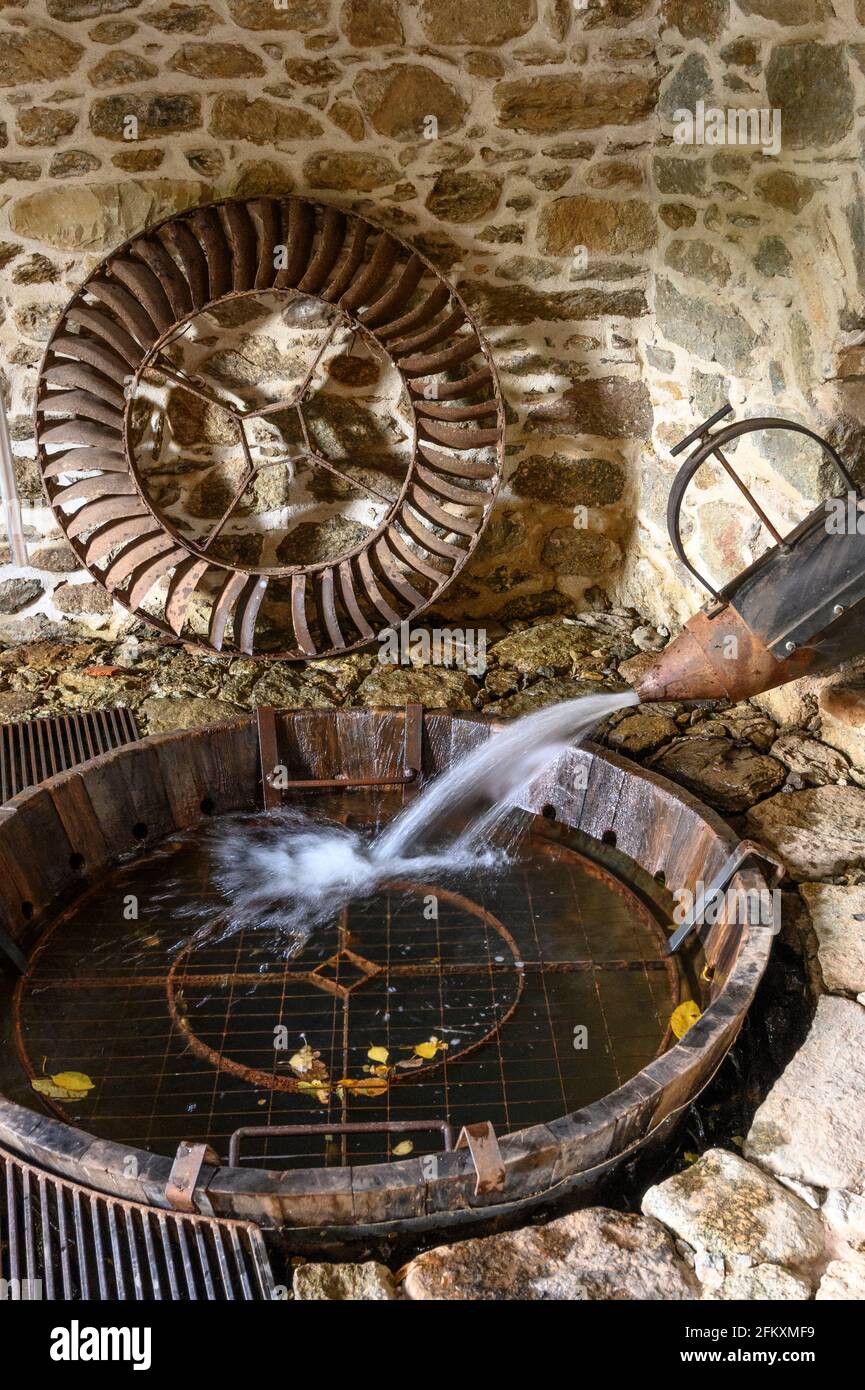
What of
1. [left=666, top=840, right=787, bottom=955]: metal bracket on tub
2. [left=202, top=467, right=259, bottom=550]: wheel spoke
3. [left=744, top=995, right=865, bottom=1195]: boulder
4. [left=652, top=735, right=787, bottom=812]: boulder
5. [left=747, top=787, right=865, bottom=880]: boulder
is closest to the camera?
[left=744, top=995, right=865, bottom=1195]: boulder

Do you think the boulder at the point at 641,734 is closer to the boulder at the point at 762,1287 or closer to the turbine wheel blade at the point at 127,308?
the boulder at the point at 762,1287

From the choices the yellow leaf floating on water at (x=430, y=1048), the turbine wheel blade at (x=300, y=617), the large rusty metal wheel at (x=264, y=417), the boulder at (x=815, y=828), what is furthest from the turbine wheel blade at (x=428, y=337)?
the yellow leaf floating on water at (x=430, y=1048)

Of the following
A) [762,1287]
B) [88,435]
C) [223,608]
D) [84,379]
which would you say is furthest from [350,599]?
[762,1287]

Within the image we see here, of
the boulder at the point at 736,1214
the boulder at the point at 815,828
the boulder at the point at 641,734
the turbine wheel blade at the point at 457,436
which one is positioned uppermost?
the turbine wheel blade at the point at 457,436

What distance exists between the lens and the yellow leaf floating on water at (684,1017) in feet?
8.87

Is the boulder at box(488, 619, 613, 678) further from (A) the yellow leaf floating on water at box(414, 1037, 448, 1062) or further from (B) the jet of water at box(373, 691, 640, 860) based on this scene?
(A) the yellow leaf floating on water at box(414, 1037, 448, 1062)

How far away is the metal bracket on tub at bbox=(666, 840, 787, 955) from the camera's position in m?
2.84

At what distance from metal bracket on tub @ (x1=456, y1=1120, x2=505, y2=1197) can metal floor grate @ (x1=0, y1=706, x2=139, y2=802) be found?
5.81 feet

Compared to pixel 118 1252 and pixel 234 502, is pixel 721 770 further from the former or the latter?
pixel 118 1252

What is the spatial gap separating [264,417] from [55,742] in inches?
55.6

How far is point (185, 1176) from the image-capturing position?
2045mm

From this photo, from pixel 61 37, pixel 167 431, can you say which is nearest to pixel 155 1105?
pixel 167 431

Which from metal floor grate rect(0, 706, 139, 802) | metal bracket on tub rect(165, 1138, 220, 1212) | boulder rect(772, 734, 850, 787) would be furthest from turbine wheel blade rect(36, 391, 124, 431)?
metal bracket on tub rect(165, 1138, 220, 1212)

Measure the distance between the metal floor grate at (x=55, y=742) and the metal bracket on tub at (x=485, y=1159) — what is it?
1.77 m
